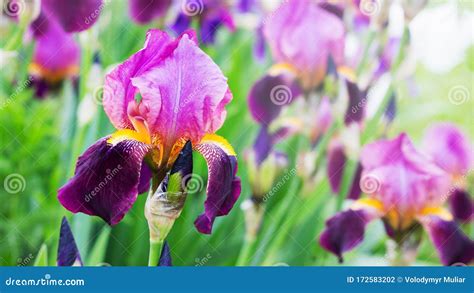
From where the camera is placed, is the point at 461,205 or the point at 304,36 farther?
the point at 461,205

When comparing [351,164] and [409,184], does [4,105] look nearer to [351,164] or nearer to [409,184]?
[351,164]

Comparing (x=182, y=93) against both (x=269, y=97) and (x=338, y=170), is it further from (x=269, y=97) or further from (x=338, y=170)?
(x=338, y=170)

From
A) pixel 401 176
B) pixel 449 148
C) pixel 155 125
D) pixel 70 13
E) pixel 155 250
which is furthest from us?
pixel 449 148

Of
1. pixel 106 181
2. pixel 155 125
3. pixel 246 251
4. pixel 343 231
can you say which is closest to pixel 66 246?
pixel 106 181

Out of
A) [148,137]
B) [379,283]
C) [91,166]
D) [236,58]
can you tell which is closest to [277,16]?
[236,58]

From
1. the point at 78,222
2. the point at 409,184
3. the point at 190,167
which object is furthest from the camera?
the point at 409,184
